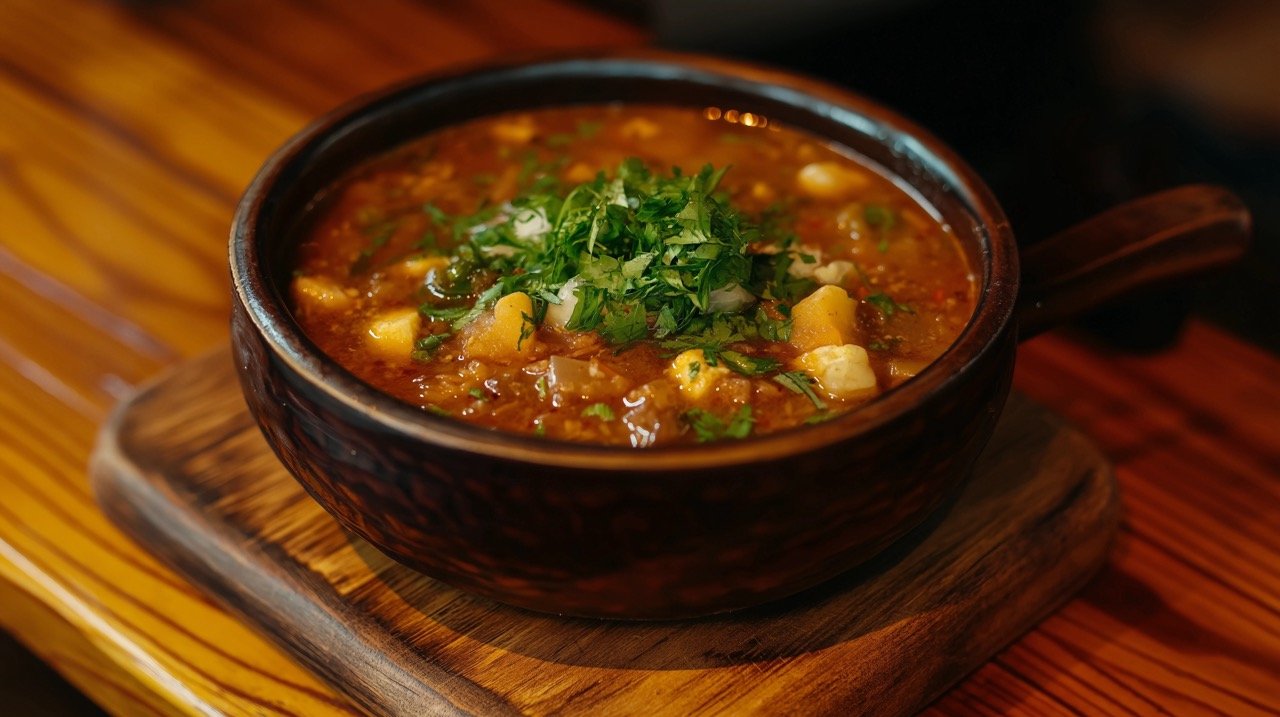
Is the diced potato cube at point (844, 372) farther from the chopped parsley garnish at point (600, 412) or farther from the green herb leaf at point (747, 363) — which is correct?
the chopped parsley garnish at point (600, 412)

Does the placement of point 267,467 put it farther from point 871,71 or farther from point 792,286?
point 871,71

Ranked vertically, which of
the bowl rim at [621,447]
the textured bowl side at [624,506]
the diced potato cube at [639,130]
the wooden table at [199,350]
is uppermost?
the bowl rim at [621,447]

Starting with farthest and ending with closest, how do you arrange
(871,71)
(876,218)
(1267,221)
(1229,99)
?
1. (1229,99)
2. (1267,221)
3. (871,71)
4. (876,218)

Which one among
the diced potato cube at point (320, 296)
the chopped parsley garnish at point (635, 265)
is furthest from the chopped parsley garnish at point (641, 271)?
the diced potato cube at point (320, 296)

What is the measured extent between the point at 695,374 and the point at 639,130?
86 cm

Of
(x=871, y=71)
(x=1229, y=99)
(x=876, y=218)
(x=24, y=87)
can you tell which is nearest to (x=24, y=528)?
(x=876, y=218)

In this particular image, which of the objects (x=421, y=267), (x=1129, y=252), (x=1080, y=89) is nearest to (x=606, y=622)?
(x=421, y=267)

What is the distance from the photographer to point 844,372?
1.75 meters

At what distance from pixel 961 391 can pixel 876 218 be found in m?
0.67

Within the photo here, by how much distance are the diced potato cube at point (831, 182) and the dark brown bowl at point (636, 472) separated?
0.32 metres

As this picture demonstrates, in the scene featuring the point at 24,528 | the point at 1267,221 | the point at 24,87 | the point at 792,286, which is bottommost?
the point at 1267,221

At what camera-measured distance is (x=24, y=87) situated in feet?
11.6

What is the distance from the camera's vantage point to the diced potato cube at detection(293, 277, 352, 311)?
196 centimetres

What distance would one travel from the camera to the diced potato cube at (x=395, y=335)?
1860 mm
